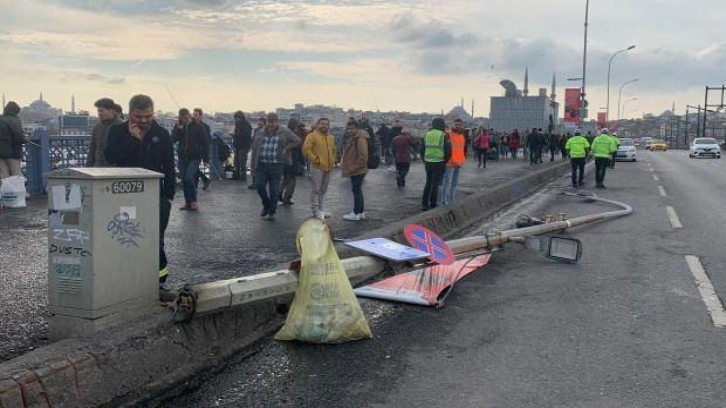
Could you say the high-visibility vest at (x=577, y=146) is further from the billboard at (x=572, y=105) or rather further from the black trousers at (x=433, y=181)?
the billboard at (x=572, y=105)

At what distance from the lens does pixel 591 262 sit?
850 centimetres

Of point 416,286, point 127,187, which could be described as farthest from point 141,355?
point 416,286

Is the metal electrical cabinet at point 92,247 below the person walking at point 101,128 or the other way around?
below

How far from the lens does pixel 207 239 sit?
29.4ft

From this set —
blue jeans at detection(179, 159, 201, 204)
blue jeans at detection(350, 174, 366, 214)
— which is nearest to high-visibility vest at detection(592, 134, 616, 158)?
blue jeans at detection(350, 174, 366, 214)

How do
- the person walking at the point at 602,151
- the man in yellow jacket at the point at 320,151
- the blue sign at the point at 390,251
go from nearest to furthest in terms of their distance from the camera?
the blue sign at the point at 390,251 < the man in yellow jacket at the point at 320,151 < the person walking at the point at 602,151

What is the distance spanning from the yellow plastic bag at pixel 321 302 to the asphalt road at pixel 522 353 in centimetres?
10

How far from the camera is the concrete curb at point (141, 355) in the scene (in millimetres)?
3758

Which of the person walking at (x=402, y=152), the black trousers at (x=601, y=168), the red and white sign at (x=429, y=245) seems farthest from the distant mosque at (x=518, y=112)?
the red and white sign at (x=429, y=245)

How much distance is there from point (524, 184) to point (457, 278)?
44.6ft

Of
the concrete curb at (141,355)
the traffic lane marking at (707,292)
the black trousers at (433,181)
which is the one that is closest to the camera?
Answer: the concrete curb at (141,355)

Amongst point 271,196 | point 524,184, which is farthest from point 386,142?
point 271,196

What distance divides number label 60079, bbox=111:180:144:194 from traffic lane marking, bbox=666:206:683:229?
380 inches

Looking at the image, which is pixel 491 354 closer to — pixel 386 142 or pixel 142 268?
pixel 142 268
